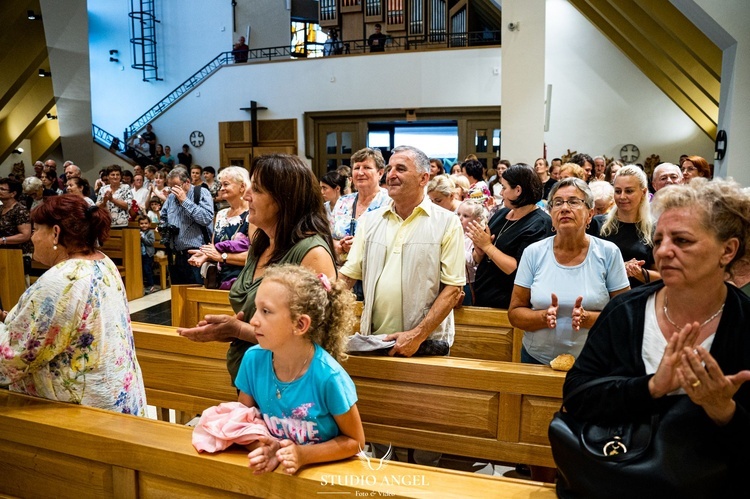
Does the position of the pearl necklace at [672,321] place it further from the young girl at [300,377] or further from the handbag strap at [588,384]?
the young girl at [300,377]

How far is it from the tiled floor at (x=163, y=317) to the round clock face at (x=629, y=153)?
9746mm

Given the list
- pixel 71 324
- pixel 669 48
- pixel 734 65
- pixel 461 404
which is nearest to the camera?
pixel 71 324

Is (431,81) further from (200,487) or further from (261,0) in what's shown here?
(200,487)

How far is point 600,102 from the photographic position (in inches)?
511

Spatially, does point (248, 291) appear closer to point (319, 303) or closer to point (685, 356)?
point (319, 303)

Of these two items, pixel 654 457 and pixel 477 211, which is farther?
pixel 477 211

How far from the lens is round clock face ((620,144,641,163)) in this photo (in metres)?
12.8

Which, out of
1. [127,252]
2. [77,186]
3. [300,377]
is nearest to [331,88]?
[127,252]

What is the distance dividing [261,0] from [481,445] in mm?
16531

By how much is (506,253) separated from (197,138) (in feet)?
42.8

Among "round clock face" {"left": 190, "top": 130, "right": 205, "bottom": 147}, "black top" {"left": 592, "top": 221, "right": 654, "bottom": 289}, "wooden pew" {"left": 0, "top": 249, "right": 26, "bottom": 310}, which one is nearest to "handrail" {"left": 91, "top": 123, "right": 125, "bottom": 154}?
"round clock face" {"left": 190, "top": 130, "right": 205, "bottom": 147}

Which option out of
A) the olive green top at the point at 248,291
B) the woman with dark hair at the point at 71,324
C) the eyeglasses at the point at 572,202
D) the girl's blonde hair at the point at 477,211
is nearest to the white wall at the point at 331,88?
the girl's blonde hair at the point at 477,211

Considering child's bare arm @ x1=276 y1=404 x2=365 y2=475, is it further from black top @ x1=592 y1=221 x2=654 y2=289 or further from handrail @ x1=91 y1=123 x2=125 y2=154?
handrail @ x1=91 y1=123 x2=125 y2=154

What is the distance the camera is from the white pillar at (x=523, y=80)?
7.82 meters
